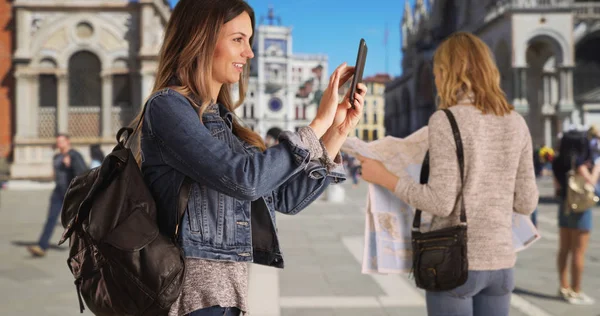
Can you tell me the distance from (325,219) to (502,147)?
9.99 meters

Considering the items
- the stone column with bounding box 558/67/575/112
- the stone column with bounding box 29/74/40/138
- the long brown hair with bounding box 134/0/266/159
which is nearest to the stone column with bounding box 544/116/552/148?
the stone column with bounding box 558/67/575/112

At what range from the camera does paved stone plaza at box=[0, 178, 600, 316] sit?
517cm

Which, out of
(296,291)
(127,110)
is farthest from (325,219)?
(127,110)

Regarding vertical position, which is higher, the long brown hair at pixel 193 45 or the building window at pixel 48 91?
the building window at pixel 48 91

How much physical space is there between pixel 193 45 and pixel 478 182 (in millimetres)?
1365

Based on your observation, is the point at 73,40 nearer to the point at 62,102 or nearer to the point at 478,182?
the point at 62,102

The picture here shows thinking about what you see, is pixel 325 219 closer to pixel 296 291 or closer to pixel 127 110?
pixel 296 291

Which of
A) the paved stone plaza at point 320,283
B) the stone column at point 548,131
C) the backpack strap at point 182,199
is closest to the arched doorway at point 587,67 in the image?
the stone column at point 548,131

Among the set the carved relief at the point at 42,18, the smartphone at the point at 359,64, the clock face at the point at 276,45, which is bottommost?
the smartphone at the point at 359,64

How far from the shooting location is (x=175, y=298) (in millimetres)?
1494

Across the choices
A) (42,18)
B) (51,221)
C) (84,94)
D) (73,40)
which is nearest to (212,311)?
(51,221)

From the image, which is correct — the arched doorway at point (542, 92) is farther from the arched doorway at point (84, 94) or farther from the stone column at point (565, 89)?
the arched doorway at point (84, 94)

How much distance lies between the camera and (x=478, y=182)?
A: 2.33 meters

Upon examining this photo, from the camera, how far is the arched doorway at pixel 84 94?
24000 mm
